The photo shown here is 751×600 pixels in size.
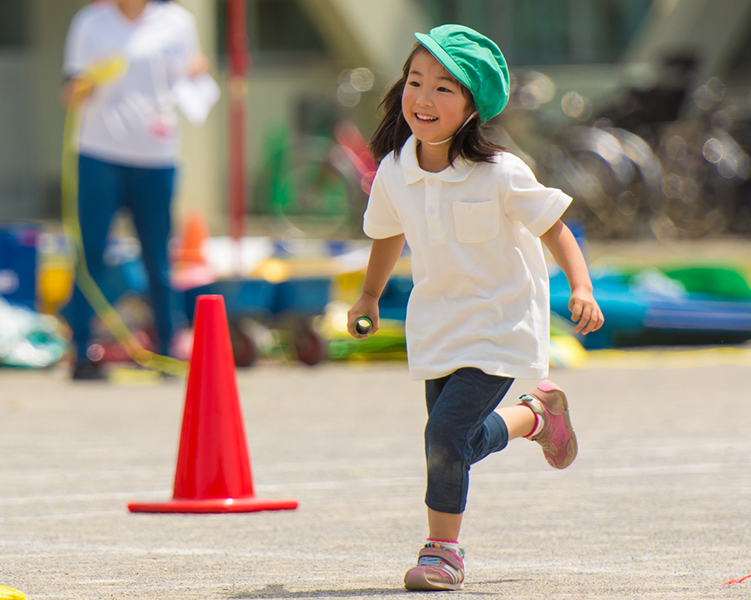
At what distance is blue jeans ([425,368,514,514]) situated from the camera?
350 cm

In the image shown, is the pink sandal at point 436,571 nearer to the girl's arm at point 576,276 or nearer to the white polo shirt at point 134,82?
the girl's arm at point 576,276

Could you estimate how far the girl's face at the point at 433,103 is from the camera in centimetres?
359

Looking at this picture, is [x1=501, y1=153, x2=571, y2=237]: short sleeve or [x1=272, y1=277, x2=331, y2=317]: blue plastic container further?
[x1=272, y1=277, x2=331, y2=317]: blue plastic container

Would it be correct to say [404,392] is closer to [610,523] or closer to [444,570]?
[610,523]

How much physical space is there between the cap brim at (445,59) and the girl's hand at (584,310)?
0.59 m

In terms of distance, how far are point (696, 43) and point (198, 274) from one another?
42.2 ft

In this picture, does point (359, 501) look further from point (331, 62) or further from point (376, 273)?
point (331, 62)

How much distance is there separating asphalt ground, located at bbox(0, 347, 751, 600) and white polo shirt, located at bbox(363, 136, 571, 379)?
548mm

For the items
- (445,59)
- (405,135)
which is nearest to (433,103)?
(445,59)

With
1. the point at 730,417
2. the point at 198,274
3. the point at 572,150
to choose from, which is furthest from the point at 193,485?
the point at 572,150

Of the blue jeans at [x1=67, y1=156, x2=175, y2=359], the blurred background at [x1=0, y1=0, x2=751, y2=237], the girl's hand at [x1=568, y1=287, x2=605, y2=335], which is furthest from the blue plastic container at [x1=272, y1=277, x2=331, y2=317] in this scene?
the blurred background at [x1=0, y1=0, x2=751, y2=237]

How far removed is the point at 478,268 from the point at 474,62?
516mm

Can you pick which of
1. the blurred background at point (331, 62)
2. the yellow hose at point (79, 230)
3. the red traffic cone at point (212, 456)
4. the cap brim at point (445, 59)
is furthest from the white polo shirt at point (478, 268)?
the blurred background at point (331, 62)

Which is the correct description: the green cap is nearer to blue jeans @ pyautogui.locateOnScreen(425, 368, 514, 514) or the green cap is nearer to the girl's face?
the girl's face
